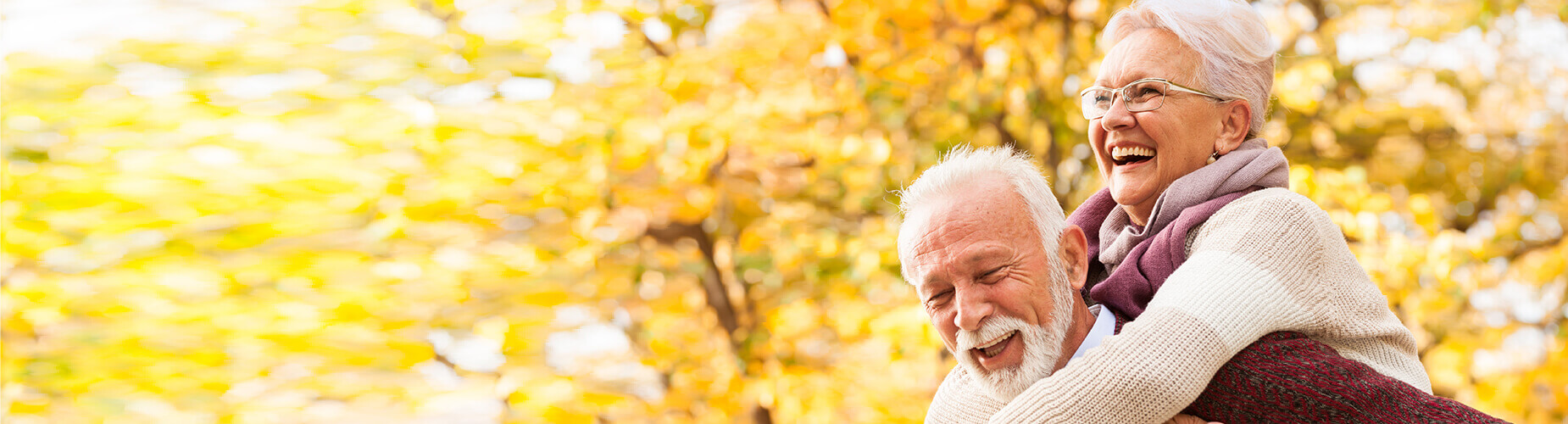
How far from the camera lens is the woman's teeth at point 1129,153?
1.69 metres

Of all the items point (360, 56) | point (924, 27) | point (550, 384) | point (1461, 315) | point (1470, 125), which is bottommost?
point (1461, 315)

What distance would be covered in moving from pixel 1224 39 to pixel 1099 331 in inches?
19.7

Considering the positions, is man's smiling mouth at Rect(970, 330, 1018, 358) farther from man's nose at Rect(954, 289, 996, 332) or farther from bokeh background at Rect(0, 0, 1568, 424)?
bokeh background at Rect(0, 0, 1568, 424)

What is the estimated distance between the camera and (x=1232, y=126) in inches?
66.2

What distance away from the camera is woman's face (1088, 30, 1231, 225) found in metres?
1.64

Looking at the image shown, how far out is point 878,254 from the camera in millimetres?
4770

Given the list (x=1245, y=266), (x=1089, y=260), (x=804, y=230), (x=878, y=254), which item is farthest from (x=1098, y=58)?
(x=1245, y=266)

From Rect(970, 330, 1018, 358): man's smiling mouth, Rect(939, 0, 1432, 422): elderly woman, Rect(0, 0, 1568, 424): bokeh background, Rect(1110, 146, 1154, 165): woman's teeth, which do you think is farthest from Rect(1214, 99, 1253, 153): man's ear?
Rect(0, 0, 1568, 424): bokeh background

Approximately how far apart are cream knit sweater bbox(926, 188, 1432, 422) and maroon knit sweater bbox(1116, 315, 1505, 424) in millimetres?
40

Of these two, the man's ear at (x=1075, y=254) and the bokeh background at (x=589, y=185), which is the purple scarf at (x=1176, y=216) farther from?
the bokeh background at (x=589, y=185)

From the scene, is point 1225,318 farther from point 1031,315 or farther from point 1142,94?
point 1142,94

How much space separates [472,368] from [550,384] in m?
0.51

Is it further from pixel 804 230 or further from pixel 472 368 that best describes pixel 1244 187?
pixel 472 368

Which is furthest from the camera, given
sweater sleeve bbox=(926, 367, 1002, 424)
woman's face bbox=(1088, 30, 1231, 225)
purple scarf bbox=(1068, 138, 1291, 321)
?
sweater sleeve bbox=(926, 367, 1002, 424)
